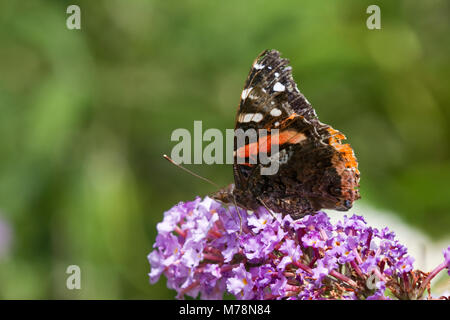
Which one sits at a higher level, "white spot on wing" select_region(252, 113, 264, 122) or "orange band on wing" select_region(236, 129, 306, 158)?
"white spot on wing" select_region(252, 113, 264, 122)

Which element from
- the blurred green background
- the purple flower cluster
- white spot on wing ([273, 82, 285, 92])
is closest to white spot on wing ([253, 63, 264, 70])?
white spot on wing ([273, 82, 285, 92])

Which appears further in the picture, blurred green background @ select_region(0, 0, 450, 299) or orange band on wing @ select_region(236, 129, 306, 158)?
blurred green background @ select_region(0, 0, 450, 299)

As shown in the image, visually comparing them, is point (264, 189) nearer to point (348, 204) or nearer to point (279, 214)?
point (279, 214)

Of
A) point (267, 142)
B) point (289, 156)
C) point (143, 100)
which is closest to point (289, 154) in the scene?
point (289, 156)

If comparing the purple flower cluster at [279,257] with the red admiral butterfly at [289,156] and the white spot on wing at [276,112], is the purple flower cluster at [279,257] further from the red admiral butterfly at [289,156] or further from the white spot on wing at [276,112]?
the white spot on wing at [276,112]

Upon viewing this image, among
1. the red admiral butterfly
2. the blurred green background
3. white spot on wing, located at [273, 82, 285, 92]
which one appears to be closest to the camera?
the red admiral butterfly

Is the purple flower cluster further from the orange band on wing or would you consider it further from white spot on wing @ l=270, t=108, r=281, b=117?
white spot on wing @ l=270, t=108, r=281, b=117

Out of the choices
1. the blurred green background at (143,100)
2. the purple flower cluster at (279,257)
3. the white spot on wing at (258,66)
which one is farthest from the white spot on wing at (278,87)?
the blurred green background at (143,100)

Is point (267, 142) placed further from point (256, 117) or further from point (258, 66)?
point (258, 66)
